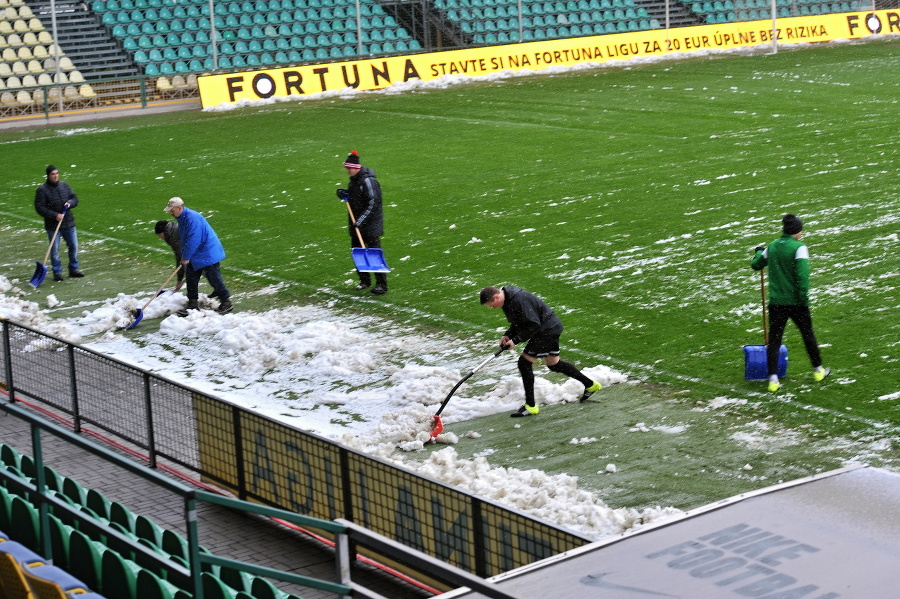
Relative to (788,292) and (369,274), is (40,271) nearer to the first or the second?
(369,274)

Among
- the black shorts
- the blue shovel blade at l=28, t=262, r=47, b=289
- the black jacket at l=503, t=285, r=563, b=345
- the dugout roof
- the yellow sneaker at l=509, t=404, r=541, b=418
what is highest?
the dugout roof

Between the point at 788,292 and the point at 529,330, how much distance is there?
Result: 2.56m

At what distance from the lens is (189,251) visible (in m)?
15.7

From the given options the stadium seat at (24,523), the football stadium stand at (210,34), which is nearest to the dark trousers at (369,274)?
the stadium seat at (24,523)

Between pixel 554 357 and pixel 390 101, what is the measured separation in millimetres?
24754

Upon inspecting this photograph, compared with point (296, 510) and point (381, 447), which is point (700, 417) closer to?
point (381, 447)

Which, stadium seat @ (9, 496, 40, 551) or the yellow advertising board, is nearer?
stadium seat @ (9, 496, 40, 551)

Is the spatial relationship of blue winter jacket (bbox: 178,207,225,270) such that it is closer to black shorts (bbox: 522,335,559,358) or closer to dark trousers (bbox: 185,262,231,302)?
dark trousers (bbox: 185,262,231,302)

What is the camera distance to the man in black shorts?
444 inches

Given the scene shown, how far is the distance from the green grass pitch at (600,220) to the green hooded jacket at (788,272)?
0.91 meters

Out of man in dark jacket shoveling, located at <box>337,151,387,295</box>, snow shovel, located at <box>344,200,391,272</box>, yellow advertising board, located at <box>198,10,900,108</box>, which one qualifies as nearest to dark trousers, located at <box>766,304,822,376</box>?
snow shovel, located at <box>344,200,391,272</box>

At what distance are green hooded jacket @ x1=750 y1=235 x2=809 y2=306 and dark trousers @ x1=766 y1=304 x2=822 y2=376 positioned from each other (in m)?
0.07

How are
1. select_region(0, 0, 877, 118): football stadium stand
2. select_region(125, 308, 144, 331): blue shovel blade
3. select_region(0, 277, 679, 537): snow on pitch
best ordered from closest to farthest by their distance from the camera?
select_region(0, 277, 679, 537): snow on pitch
select_region(125, 308, 144, 331): blue shovel blade
select_region(0, 0, 877, 118): football stadium stand

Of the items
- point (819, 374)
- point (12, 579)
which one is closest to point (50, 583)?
point (12, 579)
